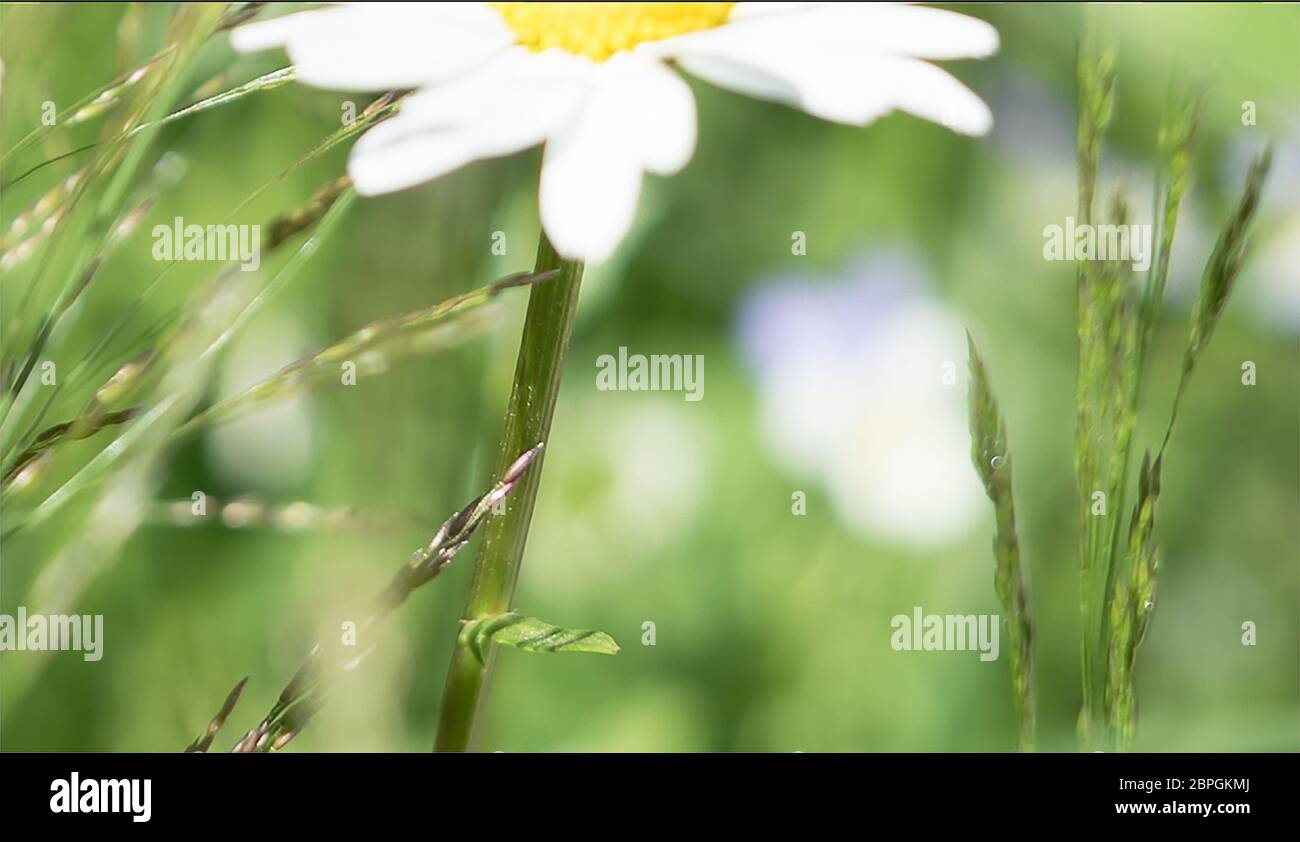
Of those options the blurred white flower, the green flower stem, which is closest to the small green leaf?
the green flower stem

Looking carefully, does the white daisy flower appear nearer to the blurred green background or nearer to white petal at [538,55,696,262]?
white petal at [538,55,696,262]

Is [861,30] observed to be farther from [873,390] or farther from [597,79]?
[873,390]

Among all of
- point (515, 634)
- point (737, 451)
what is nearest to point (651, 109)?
point (515, 634)

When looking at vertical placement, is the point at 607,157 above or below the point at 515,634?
above

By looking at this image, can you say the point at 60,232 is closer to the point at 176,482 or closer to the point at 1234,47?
the point at 176,482

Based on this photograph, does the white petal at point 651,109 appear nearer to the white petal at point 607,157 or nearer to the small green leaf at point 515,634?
the white petal at point 607,157

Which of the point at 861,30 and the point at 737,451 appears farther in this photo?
the point at 737,451

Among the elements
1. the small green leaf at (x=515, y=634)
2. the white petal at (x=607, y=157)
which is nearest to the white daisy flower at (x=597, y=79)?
the white petal at (x=607, y=157)
